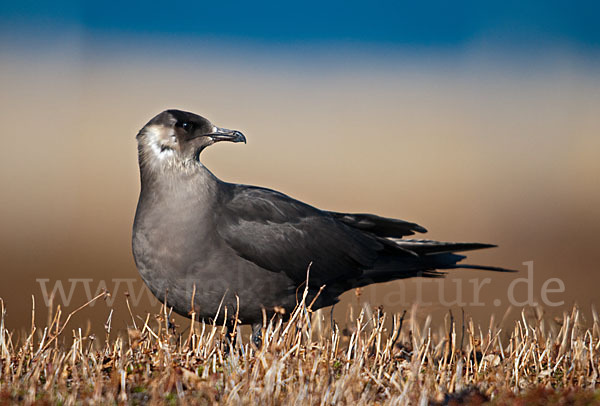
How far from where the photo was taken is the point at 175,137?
5449 mm

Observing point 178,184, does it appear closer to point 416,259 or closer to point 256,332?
point 256,332

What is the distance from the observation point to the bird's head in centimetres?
542

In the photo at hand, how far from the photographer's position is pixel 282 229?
5465 millimetres

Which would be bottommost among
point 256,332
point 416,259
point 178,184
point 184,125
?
point 256,332

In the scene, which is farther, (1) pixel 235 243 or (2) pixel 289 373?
(1) pixel 235 243

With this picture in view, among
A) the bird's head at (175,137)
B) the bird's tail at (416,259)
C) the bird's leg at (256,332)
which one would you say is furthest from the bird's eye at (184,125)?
the bird's tail at (416,259)

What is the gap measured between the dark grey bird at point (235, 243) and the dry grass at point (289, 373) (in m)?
0.43

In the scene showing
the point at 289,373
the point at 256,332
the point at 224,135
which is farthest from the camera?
the point at 224,135

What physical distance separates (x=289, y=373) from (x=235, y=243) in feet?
4.85

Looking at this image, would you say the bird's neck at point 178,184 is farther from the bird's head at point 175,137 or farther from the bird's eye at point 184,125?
the bird's eye at point 184,125

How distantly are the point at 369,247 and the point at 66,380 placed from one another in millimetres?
2687

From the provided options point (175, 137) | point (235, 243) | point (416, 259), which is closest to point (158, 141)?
point (175, 137)

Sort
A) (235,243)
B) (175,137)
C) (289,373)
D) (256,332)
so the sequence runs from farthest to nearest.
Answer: (175,137)
(256,332)
(235,243)
(289,373)

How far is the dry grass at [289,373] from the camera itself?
3.58 metres
